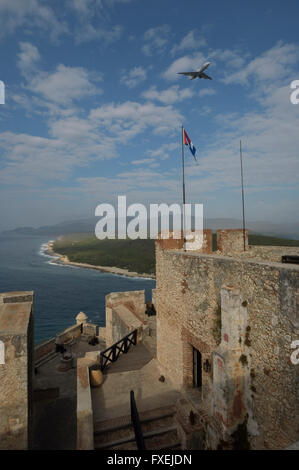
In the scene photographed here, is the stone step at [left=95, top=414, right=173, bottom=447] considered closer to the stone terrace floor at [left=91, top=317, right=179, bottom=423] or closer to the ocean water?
the stone terrace floor at [left=91, top=317, right=179, bottom=423]

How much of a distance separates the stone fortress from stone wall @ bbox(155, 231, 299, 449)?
0.03 m

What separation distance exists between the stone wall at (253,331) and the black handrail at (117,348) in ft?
13.4

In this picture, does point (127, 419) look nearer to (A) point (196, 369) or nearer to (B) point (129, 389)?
(B) point (129, 389)

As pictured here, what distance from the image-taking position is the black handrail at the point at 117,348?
41.7 ft

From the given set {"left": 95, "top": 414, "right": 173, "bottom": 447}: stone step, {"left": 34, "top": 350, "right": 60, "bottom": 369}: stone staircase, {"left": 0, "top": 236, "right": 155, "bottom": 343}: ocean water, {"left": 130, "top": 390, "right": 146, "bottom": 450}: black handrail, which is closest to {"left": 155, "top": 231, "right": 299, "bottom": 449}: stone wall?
{"left": 95, "top": 414, "right": 173, "bottom": 447}: stone step

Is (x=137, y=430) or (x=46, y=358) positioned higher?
(x=137, y=430)

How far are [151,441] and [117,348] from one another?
5750 mm

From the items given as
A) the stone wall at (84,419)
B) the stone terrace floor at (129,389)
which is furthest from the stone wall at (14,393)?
the stone terrace floor at (129,389)

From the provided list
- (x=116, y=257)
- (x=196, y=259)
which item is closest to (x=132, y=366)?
(x=196, y=259)

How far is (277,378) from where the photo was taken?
5.94m

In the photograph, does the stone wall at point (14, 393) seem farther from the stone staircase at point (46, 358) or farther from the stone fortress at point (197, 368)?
the stone staircase at point (46, 358)

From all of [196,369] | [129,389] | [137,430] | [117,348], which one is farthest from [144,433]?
[117,348]

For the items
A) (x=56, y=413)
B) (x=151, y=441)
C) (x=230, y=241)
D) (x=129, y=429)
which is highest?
(x=230, y=241)

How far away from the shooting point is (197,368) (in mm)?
10070
